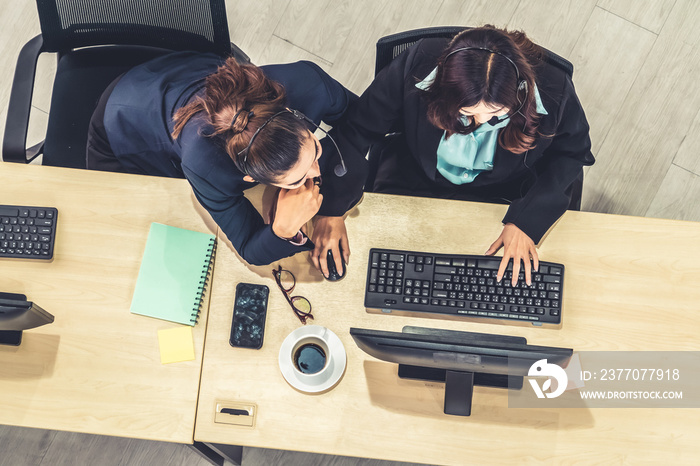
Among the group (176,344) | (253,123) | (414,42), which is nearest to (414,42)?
(414,42)

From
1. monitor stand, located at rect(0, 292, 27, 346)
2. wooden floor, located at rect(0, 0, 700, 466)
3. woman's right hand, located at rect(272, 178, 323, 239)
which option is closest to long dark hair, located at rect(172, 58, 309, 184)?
woman's right hand, located at rect(272, 178, 323, 239)

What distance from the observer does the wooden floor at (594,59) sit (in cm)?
214

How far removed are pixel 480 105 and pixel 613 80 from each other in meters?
1.37

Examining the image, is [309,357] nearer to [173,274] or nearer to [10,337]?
[173,274]

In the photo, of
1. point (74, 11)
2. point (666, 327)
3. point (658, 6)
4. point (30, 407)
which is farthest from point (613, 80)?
point (30, 407)

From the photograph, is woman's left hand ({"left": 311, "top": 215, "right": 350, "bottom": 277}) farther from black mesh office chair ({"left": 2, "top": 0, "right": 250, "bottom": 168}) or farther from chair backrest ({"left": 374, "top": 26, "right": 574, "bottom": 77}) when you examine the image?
black mesh office chair ({"left": 2, "top": 0, "right": 250, "bottom": 168})

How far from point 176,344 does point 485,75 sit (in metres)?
0.95

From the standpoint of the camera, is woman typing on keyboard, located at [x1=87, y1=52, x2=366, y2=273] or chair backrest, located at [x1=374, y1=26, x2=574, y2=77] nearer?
woman typing on keyboard, located at [x1=87, y1=52, x2=366, y2=273]

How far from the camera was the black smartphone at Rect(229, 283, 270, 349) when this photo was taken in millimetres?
1339

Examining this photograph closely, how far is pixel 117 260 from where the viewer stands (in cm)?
140

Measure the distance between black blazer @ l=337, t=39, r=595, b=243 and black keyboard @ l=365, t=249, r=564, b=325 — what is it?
0.12m

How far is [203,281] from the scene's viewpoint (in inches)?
53.8

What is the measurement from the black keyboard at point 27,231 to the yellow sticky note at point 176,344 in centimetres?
37

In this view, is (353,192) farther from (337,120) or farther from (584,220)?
(584,220)
